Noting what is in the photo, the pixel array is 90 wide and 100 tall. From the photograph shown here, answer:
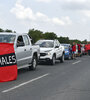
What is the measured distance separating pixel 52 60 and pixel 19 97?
36.3 feet

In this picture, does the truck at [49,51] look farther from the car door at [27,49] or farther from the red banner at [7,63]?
the red banner at [7,63]

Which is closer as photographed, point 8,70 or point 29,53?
point 8,70

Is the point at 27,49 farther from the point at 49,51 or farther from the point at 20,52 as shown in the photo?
the point at 49,51

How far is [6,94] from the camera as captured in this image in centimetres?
752

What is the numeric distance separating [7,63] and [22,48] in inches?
228

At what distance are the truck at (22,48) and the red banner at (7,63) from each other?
491 cm

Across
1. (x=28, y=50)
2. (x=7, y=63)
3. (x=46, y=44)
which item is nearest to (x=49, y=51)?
(x=46, y=44)

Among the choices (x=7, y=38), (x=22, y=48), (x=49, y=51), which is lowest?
(x=49, y=51)

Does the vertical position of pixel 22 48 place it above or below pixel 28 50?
above

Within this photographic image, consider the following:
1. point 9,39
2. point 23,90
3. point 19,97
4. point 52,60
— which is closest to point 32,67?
point 9,39

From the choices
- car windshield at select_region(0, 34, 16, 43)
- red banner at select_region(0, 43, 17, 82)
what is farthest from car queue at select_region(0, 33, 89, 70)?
red banner at select_region(0, 43, 17, 82)

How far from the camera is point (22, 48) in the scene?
1228cm

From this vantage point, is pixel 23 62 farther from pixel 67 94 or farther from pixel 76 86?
pixel 67 94

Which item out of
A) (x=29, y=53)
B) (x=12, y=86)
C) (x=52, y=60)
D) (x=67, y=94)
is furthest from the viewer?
(x=52, y=60)
